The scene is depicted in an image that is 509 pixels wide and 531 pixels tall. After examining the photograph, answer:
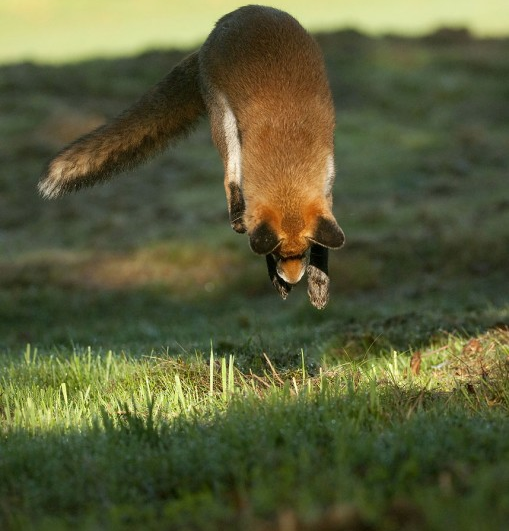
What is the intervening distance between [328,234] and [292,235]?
0.37 meters

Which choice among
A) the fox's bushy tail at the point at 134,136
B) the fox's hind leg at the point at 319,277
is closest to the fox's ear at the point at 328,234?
the fox's hind leg at the point at 319,277

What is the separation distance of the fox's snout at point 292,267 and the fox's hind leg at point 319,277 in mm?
464

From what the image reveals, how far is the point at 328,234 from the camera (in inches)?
252

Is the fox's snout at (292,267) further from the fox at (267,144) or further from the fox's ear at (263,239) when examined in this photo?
the fox's ear at (263,239)

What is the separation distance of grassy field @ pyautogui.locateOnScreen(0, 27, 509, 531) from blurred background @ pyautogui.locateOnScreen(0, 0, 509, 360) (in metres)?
0.07

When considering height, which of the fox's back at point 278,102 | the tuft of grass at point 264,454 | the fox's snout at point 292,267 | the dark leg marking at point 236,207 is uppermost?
the fox's back at point 278,102

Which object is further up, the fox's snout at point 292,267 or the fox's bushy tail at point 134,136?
the fox's bushy tail at point 134,136

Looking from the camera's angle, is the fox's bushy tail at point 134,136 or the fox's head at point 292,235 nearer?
the fox's head at point 292,235

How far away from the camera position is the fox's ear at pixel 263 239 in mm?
6336

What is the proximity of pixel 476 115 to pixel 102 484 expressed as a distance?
25.3 meters

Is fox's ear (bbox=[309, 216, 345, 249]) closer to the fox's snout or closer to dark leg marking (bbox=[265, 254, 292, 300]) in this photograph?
the fox's snout

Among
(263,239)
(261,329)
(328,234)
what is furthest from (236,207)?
(261,329)

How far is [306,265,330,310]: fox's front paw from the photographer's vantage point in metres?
7.41

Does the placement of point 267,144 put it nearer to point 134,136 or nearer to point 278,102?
point 278,102
